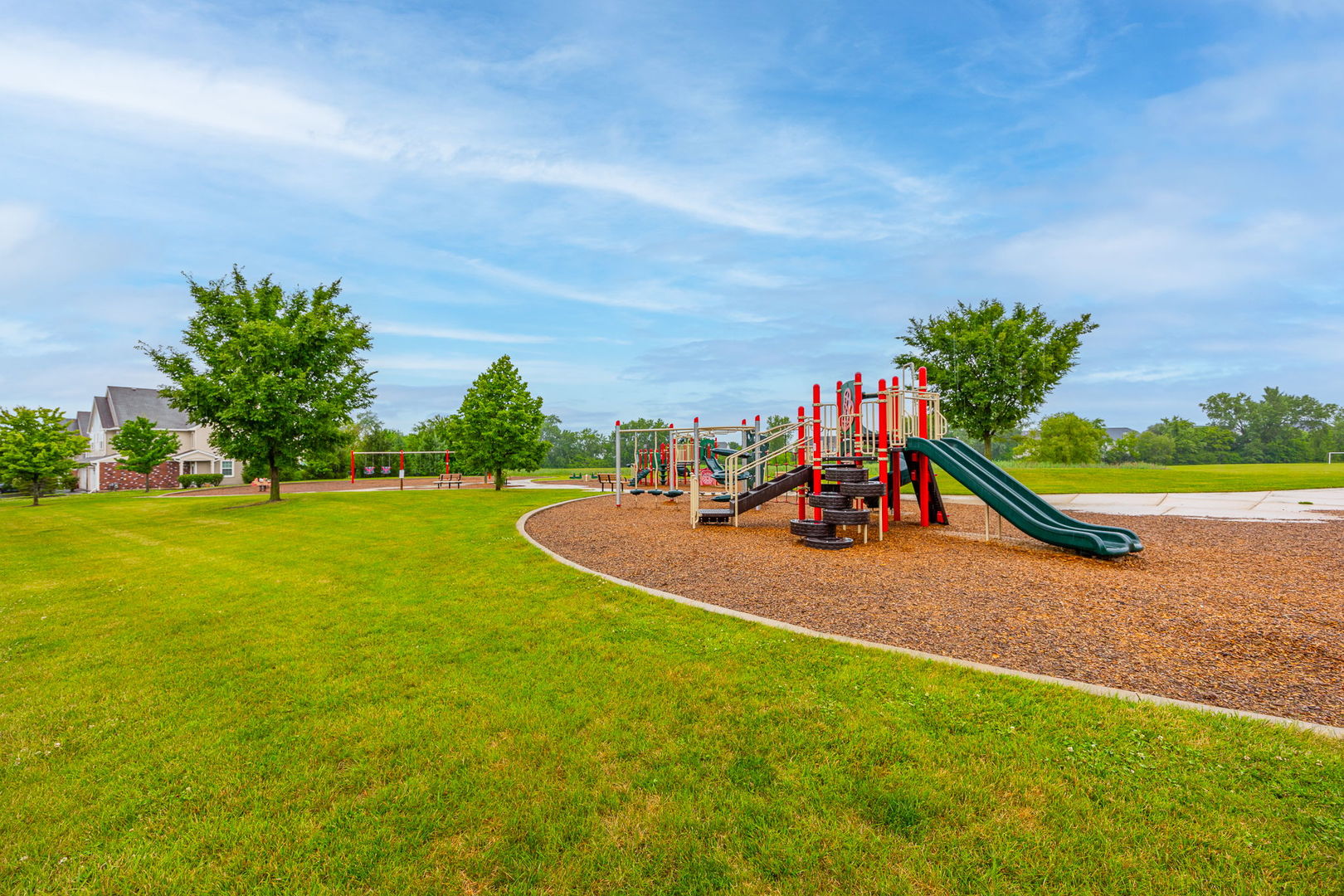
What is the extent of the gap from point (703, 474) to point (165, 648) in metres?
27.4

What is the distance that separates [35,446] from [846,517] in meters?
35.6

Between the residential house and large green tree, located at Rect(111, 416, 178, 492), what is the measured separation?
4.19 metres

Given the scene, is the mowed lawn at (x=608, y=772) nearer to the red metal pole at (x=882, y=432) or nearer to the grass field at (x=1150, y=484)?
the red metal pole at (x=882, y=432)

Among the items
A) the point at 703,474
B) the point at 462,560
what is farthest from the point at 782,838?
the point at 703,474

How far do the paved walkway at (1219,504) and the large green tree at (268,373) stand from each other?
23.2 metres

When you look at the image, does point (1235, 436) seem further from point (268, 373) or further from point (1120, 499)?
point (268, 373)

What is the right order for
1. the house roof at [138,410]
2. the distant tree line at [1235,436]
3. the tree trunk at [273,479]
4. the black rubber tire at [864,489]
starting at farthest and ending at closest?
1. the distant tree line at [1235,436]
2. the house roof at [138,410]
3. the tree trunk at [273,479]
4. the black rubber tire at [864,489]

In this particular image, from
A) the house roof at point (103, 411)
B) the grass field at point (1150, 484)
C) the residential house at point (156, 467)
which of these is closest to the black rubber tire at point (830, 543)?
the grass field at point (1150, 484)

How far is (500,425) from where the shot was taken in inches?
1105

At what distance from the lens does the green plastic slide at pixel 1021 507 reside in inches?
368

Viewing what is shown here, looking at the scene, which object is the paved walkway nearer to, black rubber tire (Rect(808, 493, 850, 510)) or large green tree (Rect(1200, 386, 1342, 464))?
black rubber tire (Rect(808, 493, 850, 510))

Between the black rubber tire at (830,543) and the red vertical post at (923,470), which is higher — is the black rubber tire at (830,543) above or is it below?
below

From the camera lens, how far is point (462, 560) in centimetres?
978

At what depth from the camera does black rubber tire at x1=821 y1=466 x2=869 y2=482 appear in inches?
461
